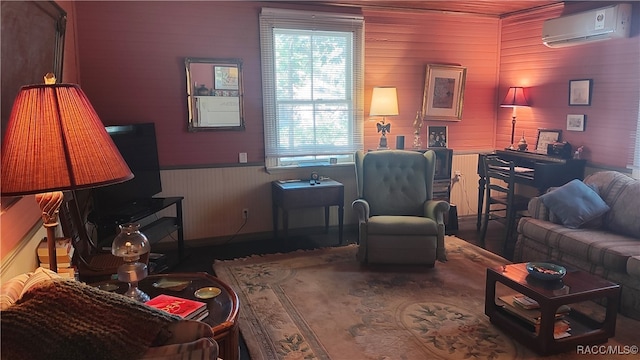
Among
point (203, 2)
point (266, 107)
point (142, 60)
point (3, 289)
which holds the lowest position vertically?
point (3, 289)

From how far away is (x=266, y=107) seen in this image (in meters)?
4.88

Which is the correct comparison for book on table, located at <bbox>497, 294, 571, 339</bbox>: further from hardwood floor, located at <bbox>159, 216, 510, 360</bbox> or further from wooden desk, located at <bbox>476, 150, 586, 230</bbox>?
wooden desk, located at <bbox>476, 150, 586, 230</bbox>

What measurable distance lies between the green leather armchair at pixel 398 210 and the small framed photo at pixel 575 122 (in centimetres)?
166

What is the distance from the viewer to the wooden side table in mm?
1854

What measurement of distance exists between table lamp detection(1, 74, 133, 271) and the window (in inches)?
131

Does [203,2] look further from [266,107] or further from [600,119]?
[600,119]

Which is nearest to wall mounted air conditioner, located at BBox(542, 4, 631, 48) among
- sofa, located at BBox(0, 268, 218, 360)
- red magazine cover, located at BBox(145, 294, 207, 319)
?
red magazine cover, located at BBox(145, 294, 207, 319)

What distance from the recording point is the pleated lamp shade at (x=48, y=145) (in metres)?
1.52

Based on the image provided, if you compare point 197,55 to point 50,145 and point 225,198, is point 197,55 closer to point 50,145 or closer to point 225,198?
point 225,198

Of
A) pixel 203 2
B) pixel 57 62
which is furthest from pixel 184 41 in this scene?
pixel 57 62

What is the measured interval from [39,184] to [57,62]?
1.63 m

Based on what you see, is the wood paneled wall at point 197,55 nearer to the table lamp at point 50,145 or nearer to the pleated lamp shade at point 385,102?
the pleated lamp shade at point 385,102

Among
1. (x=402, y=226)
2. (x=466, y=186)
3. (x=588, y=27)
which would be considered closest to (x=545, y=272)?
(x=402, y=226)

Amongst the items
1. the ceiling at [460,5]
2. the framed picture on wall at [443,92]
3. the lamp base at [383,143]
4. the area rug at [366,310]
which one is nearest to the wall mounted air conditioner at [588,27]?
the ceiling at [460,5]
